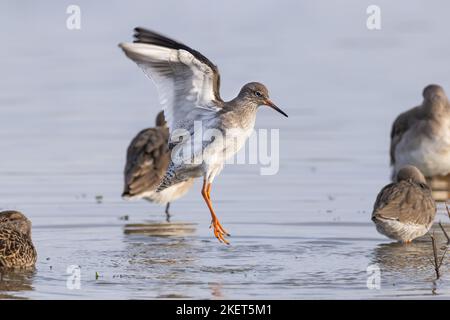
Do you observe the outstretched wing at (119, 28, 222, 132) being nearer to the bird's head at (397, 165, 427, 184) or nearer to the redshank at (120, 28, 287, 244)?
the redshank at (120, 28, 287, 244)

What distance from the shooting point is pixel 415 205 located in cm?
1253

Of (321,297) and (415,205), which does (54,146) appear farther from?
(321,297)

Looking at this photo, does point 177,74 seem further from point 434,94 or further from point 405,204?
point 434,94

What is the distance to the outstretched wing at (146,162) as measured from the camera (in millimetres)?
14281

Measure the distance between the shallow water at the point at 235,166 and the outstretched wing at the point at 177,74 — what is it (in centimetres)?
139

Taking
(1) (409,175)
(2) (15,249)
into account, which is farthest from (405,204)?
(2) (15,249)

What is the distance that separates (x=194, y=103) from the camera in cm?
1180

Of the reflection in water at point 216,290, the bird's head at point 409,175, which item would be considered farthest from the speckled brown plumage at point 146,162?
the reflection in water at point 216,290

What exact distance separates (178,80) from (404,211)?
8.83 ft

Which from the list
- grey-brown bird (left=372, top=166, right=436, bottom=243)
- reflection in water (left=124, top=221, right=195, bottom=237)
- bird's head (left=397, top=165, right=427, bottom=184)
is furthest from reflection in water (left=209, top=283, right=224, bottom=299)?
bird's head (left=397, top=165, right=427, bottom=184)

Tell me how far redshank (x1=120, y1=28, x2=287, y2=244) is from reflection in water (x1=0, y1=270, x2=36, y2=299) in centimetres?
212

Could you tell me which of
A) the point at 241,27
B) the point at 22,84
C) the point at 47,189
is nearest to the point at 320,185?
the point at 47,189

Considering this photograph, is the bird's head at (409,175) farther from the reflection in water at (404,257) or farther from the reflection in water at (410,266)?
the reflection in water at (404,257)

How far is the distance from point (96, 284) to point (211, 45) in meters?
12.4
